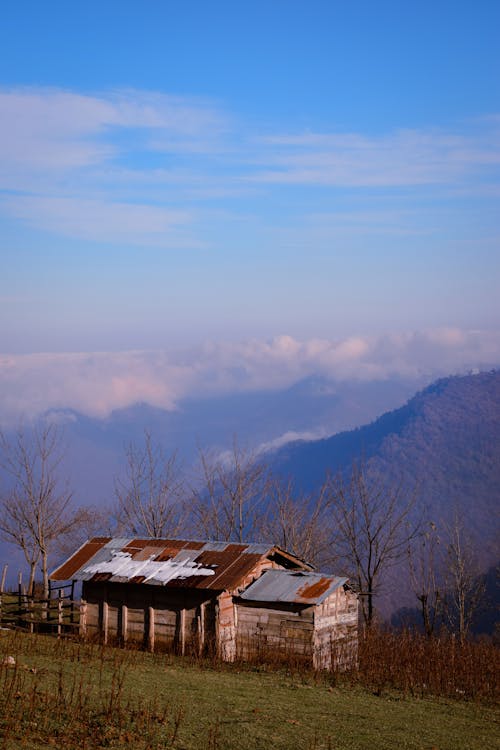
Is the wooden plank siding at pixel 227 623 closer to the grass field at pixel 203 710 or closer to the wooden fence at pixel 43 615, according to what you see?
the wooden fence at pixel 43 615

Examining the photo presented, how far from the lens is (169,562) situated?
1161 inches

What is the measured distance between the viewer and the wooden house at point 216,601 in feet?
85.5

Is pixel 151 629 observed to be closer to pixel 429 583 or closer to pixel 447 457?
pixel 429 583

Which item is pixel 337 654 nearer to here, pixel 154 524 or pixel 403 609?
pixel 154 524

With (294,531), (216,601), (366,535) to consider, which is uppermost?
(366,535)

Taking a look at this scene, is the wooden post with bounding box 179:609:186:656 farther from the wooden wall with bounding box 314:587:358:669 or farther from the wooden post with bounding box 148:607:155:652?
the wooden wall with bounding box 314:587:358:669

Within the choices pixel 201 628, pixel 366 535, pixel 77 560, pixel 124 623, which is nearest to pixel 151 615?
pixel 124 623

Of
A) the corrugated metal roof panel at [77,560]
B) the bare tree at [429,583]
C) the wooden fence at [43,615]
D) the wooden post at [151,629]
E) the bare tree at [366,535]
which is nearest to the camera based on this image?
the wooden post at [151,629]

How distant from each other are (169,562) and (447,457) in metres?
144

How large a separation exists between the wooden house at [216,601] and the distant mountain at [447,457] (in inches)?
3641

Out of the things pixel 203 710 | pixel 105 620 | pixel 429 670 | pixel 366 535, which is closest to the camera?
pixel 203 710

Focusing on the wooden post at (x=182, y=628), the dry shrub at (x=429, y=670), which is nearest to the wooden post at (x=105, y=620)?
the wooden post at (x=182, y=628)

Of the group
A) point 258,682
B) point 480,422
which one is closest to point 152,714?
point 258,682

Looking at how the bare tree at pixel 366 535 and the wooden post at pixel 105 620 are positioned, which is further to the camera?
the bare tree at pixel 366 535
